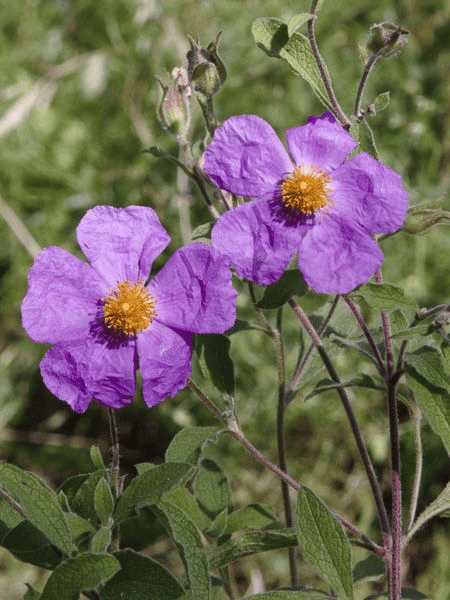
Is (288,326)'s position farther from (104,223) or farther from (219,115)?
(104,223)

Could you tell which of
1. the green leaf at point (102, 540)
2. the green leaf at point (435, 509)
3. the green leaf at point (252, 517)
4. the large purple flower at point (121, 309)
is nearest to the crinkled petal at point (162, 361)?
the large purple flower at point (121, 309)

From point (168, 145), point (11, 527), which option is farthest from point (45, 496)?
point (168, 145)

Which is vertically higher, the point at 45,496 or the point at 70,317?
the point at 70,317

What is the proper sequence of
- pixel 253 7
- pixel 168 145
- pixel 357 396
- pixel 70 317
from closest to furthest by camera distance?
pixel 70 317 → pixel 357 396 → pixel 168 145 → pixel 253 7

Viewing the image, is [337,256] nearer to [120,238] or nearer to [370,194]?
[370,194]

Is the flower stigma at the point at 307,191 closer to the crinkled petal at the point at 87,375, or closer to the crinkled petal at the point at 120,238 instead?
the crinkled petal at the point at 120,238

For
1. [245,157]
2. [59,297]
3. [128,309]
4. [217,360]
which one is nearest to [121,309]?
[128,309]
